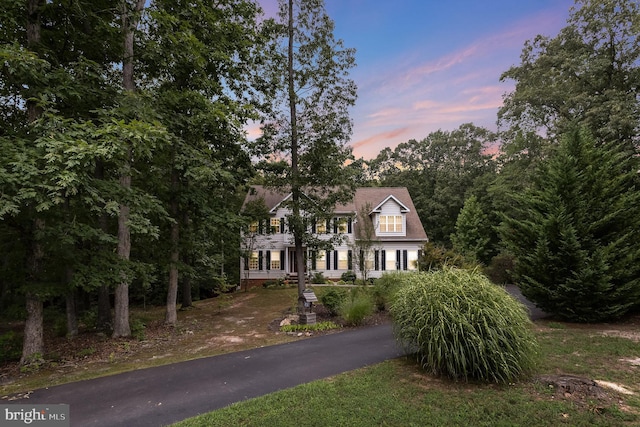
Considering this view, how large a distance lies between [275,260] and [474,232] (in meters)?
19.1

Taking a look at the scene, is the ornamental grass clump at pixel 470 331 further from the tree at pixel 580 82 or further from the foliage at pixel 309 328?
the tree at pixel 580 82

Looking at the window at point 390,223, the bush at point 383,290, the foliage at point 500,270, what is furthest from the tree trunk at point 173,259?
the foliage at point 500,270

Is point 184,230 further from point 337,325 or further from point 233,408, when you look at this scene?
point 233,408

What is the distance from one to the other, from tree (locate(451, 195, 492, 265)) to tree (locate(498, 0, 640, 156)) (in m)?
10.5

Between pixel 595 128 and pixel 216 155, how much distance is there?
1927 centimetres

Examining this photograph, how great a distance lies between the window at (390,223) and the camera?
2561 cm

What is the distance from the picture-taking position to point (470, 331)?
5773 millimetres

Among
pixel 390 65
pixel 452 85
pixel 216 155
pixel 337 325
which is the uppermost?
pixel 390 65

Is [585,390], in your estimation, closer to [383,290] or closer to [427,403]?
[427,403]

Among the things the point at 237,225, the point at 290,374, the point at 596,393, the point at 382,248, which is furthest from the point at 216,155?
the point at 382,248

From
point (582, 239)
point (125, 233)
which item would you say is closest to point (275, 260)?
point (125, 233)

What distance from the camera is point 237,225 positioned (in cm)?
1234

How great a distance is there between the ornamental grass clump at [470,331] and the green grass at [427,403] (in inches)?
11.1

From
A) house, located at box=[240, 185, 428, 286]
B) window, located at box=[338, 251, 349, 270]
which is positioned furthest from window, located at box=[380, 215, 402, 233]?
window, located at box=[338, 251, 349, 270]
